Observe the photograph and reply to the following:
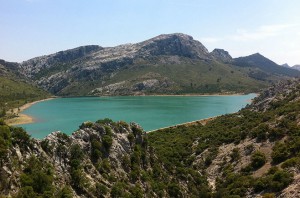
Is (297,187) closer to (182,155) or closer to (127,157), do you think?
(127,157)

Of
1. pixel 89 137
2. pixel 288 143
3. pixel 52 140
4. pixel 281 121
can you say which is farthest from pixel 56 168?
pixel 281 121

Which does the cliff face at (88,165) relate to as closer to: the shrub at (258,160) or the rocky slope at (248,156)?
the rocky slope at (248,156)

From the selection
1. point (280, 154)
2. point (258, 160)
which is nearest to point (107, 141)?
point (258, 160)

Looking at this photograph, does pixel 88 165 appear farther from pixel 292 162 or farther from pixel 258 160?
pixel 258 160

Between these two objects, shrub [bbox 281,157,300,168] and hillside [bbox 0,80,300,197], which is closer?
hillside [bbox 0,80,300,197]

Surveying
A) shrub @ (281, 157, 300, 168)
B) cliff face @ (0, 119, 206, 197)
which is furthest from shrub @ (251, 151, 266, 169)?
cliff face @ (0, 119, 206, 197)

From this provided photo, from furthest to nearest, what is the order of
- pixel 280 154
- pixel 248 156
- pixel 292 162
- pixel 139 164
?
1. pixel 248 156
2. pixel 280 154
3. pixel 139 164
4. pixel 292 162

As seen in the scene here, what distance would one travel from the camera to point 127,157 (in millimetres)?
47031

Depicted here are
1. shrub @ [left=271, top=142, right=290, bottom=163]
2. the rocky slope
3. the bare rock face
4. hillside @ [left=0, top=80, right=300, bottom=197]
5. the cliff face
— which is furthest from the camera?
shrub @ [left=271, top=142, right=290, bottom=163]

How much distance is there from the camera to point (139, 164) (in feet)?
159

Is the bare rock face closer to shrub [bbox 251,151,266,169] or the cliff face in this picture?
the cliff face

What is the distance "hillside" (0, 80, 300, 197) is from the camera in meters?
31.1

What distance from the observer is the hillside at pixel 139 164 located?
31.1m

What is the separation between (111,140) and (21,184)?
18.9 metres
